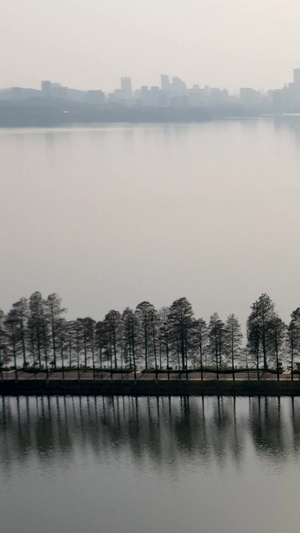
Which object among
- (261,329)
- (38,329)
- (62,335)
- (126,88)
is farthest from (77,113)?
(261,329)

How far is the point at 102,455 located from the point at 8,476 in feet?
5.33

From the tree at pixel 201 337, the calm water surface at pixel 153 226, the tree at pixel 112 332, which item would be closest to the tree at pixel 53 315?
the tree at pixel 112 332

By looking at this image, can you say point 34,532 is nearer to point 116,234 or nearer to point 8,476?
point 8,476

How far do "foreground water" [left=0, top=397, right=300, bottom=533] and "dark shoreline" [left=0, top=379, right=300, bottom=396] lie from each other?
231 mm

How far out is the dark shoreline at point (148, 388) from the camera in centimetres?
1838

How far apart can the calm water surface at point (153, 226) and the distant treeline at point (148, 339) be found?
401 centimetres

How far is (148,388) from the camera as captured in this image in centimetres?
1883

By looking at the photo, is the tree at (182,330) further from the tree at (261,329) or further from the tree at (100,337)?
the tree at (100,337)

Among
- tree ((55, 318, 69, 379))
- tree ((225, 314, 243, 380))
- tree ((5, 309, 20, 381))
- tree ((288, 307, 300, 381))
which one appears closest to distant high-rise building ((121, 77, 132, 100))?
tree ((5, 309, 20, 381))

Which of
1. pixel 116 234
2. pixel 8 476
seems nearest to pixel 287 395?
pixel 8 476

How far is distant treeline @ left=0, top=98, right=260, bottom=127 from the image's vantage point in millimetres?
103250

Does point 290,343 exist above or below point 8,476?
above

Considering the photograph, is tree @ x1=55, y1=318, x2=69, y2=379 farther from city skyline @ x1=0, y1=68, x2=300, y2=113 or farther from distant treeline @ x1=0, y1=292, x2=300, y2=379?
city skyline @ x1=0, y1=68, x2=300, y2=113

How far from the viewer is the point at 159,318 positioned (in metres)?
19.7
